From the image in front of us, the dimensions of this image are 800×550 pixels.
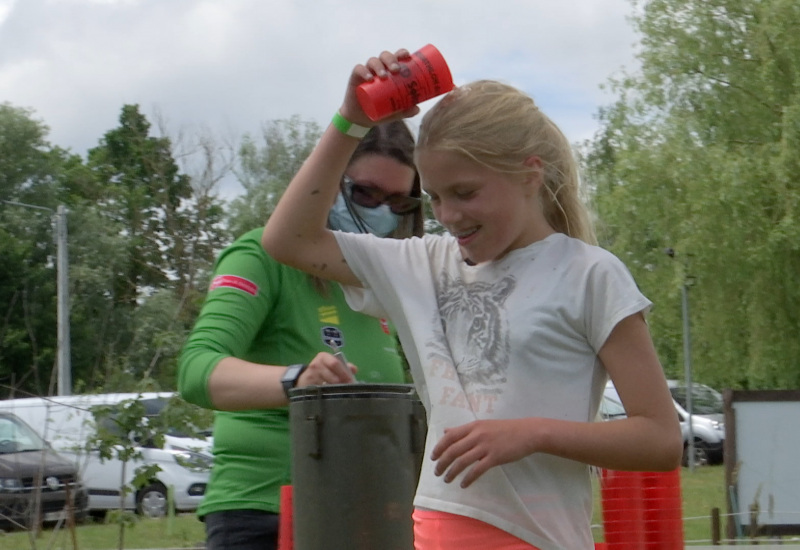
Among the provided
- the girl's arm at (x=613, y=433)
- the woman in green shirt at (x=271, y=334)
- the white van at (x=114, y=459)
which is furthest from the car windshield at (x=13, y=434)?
the girl's arm at (x=613, y=433)

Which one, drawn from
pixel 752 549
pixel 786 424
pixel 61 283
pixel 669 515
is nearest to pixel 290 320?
pixel 669 515

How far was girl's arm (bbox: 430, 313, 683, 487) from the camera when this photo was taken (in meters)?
1.77

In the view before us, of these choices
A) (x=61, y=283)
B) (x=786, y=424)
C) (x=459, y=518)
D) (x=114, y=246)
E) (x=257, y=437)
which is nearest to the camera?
(x=459, y=518)

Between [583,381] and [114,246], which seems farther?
[114,246]

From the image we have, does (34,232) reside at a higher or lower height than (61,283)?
higher

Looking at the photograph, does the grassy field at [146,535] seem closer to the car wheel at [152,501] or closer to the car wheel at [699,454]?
the car wheel at [152,501]

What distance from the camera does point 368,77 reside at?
2.15m

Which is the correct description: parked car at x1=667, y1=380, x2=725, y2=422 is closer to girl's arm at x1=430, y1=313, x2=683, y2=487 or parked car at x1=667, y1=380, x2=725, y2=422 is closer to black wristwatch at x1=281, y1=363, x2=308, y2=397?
black wristwatch at x1=281, y1=363, x2=308, y2=397

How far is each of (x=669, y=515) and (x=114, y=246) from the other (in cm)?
3322

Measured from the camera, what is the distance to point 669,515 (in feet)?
10.7

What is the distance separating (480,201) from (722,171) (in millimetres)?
19761

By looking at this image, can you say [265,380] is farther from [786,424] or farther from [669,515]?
[786,424]

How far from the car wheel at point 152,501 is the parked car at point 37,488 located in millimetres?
546

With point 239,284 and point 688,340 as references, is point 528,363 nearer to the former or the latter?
point 239,284
